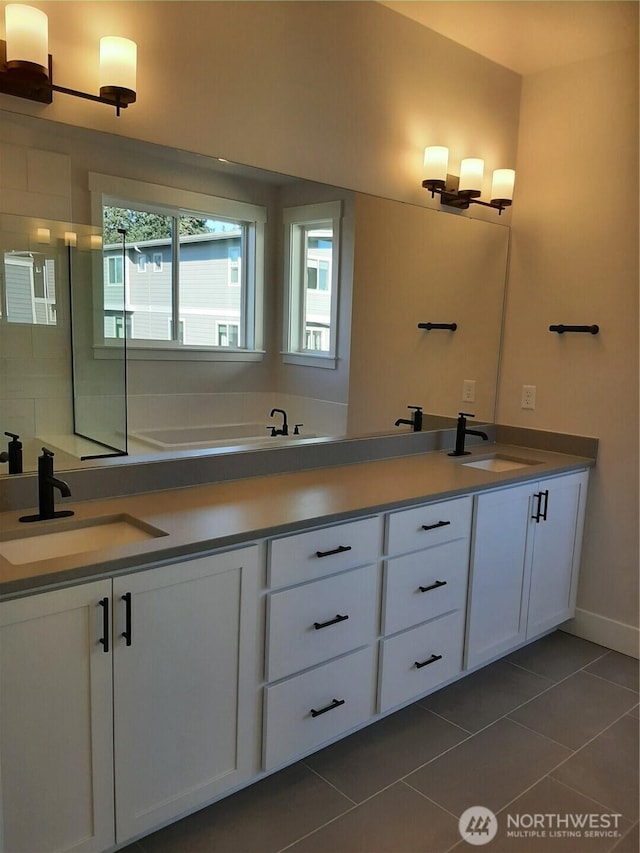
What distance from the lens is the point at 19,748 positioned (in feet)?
4.80

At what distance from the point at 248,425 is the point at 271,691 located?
0.95m

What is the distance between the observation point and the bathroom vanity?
4.93 ft

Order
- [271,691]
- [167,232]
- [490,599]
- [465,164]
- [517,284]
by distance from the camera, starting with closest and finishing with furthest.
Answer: [271,691] < [167,232] < [490,599] < [465,164] < [517,284]

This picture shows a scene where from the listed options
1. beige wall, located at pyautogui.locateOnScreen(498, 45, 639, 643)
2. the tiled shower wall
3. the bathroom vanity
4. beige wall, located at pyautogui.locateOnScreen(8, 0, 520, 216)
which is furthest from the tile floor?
beige wall, located at pyautogui.locateOnScreen(8, 0, 520, 216)

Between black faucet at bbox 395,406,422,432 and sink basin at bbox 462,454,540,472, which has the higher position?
black faucet at bbox 395,406,422,432

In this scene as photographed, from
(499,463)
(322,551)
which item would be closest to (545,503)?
(499,463)

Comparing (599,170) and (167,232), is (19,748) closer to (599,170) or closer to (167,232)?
(167,232)

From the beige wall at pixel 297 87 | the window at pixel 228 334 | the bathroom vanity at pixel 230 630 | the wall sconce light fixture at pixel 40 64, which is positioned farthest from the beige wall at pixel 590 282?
the wall sconce light fixture at pixel 40 64

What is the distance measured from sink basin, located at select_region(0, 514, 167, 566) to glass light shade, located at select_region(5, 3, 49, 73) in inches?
48.4

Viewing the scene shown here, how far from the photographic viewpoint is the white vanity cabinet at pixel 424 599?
2.24 m

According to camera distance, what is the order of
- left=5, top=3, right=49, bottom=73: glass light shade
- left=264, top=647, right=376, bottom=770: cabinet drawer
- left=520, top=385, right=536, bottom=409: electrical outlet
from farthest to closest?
left=520, top=385, right=536, bottom=409: electrical outlet, left=264, top=647, right=376, bottom=770: cabinet drawer, left=5, top=3, right=49, bottom=73: glass light shade

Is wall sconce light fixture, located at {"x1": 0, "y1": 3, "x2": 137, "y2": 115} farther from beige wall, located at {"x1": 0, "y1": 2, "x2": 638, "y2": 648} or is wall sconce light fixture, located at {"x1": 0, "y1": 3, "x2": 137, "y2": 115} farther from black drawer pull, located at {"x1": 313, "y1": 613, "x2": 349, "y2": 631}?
black drawer pull, located at {"x1": 313, "y1": 613, "x2": 349, "y2": 631}

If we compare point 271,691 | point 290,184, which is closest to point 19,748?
point 271,691

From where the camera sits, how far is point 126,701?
5.32 feet
